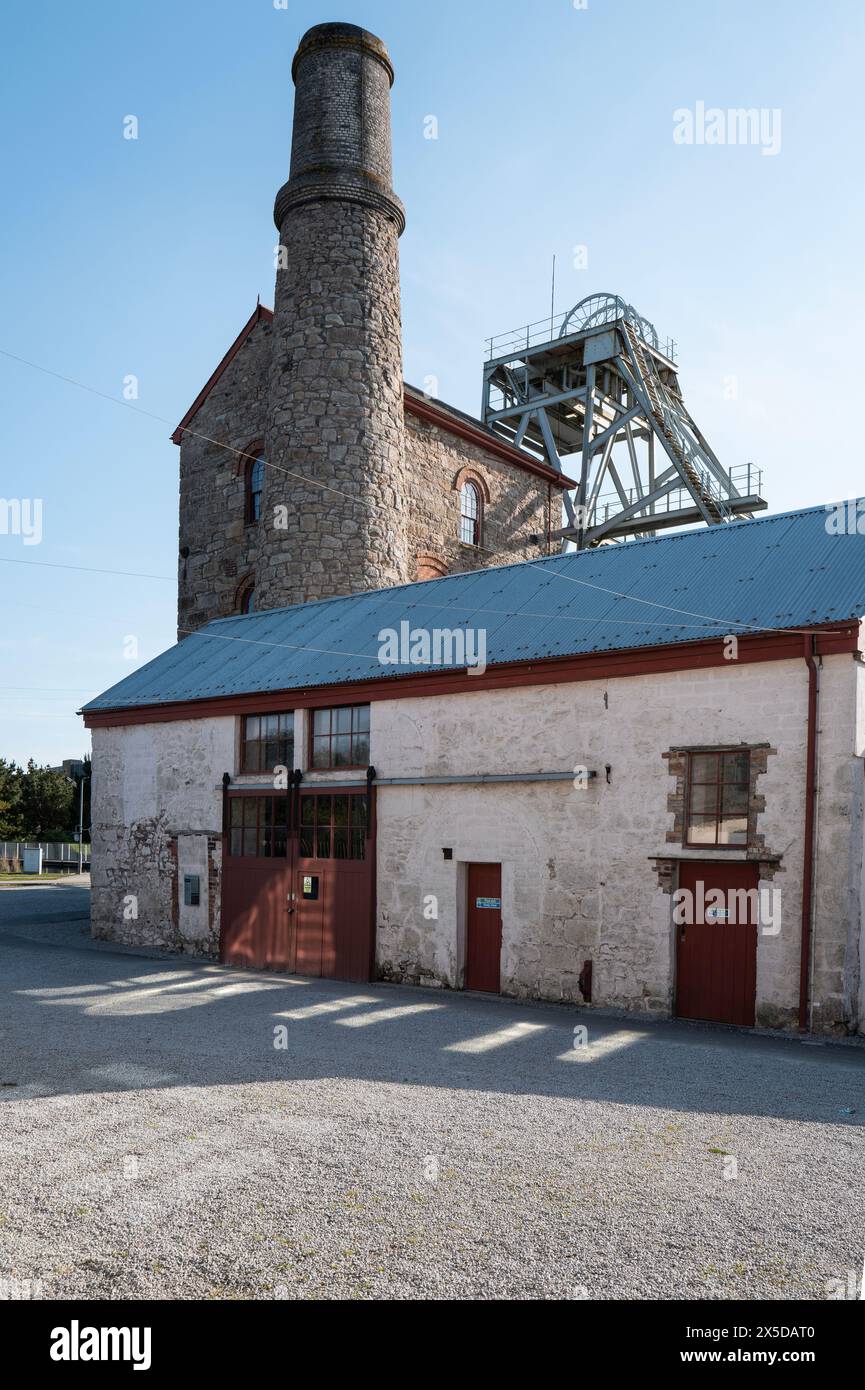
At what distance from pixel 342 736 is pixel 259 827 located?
239 cm

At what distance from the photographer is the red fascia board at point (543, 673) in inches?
473

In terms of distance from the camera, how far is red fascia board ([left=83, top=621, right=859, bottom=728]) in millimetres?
12008

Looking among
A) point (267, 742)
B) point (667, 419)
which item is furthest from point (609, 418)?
point (267, 742)

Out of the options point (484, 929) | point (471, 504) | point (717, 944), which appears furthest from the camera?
point (471, 504)

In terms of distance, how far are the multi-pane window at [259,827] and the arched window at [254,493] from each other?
10394 millimetres

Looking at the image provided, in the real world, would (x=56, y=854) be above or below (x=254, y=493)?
below

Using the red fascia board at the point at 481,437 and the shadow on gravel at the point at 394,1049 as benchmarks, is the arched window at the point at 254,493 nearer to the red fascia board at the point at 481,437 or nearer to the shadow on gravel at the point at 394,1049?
the red fascia board at the point at 481,437

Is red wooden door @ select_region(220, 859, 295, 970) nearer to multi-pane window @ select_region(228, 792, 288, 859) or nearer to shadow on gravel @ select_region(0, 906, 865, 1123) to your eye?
multi-pane window @ select_region(228, 792, 288, 859)

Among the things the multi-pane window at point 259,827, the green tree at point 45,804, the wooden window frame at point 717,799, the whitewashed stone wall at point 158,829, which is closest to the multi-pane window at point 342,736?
the multi-pane window at point 259,827

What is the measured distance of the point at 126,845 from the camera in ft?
67.4

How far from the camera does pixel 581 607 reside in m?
15.1

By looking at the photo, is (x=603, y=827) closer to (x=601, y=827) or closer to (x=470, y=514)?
(x=601, y=827)
